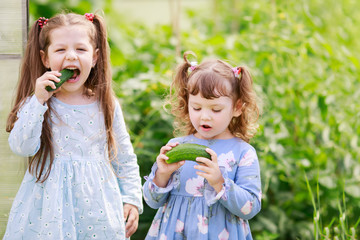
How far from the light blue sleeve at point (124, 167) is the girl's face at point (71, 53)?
31cm

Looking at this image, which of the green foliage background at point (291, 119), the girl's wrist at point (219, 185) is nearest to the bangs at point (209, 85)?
the girl's wrist at point (219, 185)

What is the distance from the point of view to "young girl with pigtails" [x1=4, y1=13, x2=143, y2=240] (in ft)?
7.73

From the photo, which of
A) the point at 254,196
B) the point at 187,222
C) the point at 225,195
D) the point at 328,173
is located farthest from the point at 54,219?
the point at 328,173

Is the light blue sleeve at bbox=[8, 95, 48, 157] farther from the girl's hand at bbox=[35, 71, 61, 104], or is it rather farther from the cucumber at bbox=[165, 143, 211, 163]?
the cucumber at bbox=[165, 143, 211, 163]

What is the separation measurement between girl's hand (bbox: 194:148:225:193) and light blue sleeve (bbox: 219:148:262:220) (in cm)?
3

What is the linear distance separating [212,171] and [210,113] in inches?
11.3

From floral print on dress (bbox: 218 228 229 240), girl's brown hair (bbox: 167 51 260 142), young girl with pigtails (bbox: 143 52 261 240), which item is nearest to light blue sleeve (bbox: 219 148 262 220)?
young girl with pigtails (bbox: 143 52 261 240)

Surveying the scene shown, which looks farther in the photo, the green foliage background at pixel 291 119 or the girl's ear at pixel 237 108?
the green foliage background at pixel 291 119

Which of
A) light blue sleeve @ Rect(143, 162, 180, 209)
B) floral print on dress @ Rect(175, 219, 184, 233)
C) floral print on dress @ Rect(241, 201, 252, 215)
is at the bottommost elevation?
floral print on dress @ Rect(175, 219, 184, 233)

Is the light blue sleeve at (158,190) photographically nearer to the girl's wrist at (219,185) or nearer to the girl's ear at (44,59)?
the girl's wrist at (219,185)

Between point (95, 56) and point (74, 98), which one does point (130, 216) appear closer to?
point (74, 98)

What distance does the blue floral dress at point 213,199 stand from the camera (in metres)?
2.38

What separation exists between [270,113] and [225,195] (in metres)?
1.94

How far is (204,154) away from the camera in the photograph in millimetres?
2363
